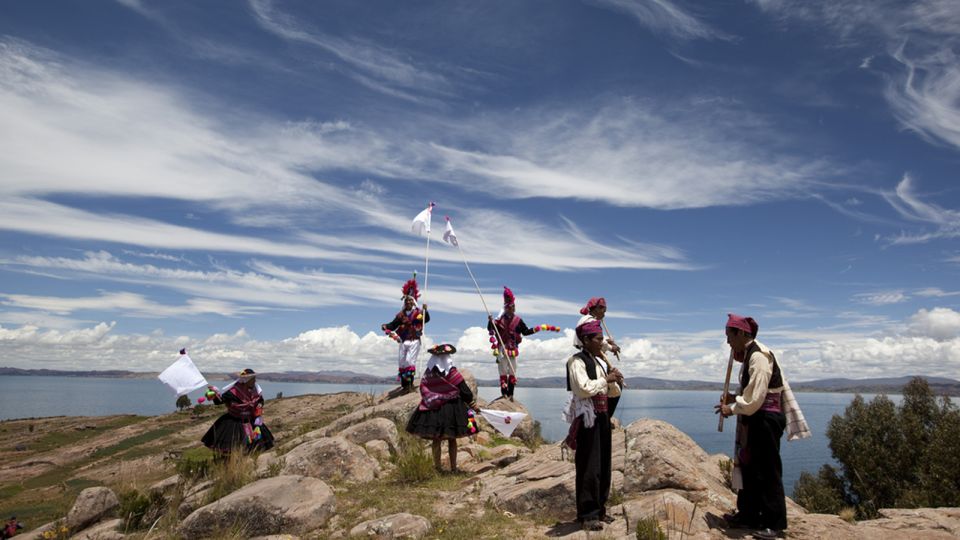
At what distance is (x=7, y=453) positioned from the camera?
81.0ft

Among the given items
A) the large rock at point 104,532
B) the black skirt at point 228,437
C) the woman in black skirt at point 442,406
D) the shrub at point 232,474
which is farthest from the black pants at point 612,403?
the large rock at point 104,532

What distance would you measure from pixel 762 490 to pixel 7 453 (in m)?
31.7

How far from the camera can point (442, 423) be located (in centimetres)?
1080

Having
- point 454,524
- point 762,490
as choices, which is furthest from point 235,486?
point 762,490

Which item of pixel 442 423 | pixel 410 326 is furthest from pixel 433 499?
pixel 410 326

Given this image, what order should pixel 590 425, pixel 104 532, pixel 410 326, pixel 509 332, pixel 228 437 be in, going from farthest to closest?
pixel 410 326
pixel 509 332
pixel 228 437
pixel 104 532
pixel 590 425

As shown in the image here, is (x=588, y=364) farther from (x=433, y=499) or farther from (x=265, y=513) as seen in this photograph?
(x=265, y=513)

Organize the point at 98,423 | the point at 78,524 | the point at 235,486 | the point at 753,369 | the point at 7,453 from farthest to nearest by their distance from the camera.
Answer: the point at 98,423 < the point at 7,453 < the point at 78,524 < the point at 235,486 < the point at 753,369

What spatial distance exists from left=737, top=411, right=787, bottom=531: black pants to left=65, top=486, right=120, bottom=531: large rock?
12.0 meters

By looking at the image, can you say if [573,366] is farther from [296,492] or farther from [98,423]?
[98,423]

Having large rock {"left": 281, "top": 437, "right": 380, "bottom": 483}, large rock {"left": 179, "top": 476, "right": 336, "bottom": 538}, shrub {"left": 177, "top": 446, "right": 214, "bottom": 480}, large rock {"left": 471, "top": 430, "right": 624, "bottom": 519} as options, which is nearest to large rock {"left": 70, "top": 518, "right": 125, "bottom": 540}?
shrub {"left": 177, "top": 446, "right": 214, "bottom": 480}

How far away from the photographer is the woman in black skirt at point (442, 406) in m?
10.8

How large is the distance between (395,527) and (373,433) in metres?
6.09

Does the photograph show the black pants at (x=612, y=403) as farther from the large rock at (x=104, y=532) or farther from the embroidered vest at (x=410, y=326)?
the embroidered vest at (x=410, y=326)
